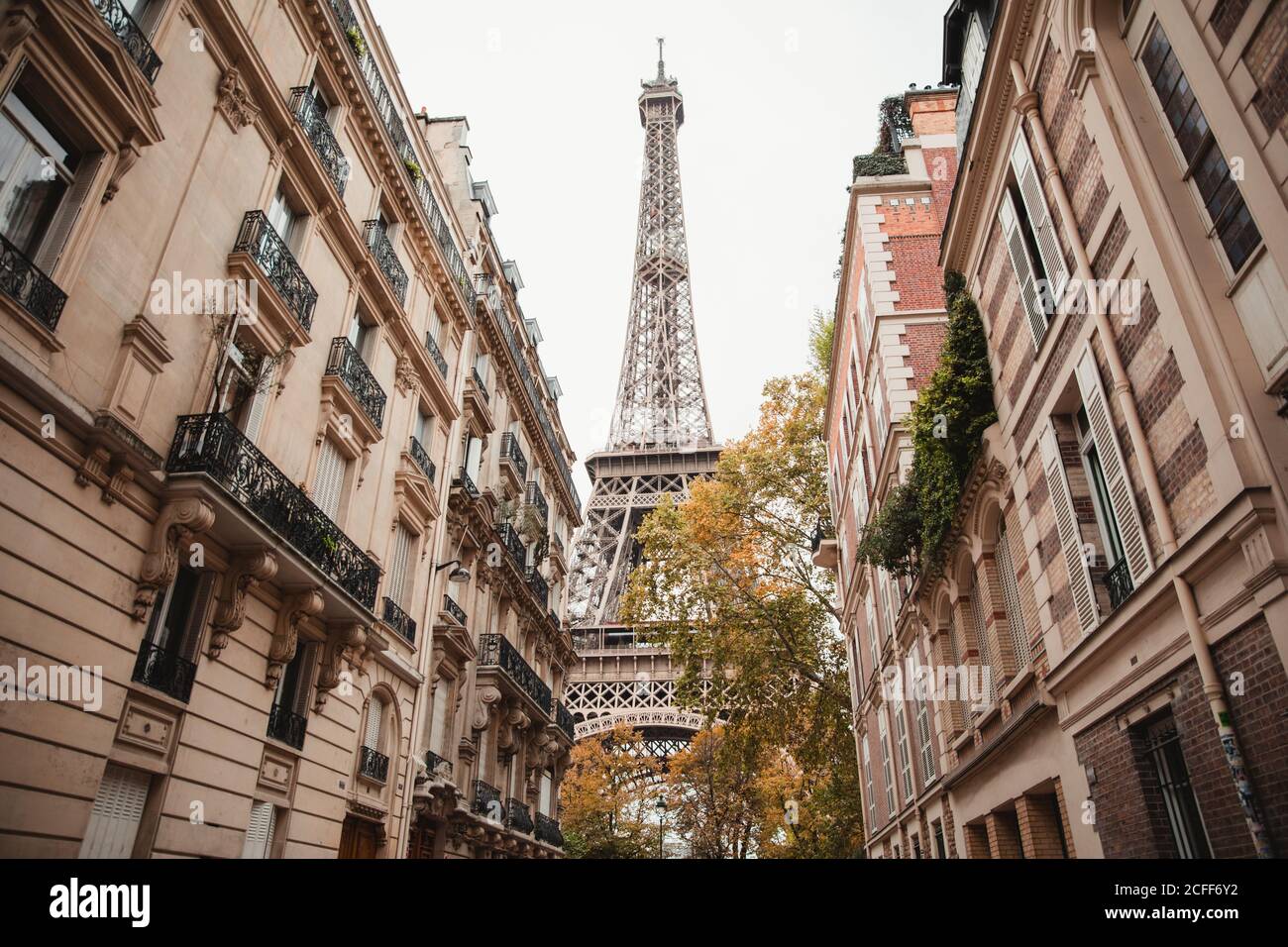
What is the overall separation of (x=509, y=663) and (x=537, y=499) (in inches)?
311

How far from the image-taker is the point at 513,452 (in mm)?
27422

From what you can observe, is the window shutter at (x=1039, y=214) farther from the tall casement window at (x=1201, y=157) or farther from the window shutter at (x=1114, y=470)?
the tall casement window at (x=1201, y=157)

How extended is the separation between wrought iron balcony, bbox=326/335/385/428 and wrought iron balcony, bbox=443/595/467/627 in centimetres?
557

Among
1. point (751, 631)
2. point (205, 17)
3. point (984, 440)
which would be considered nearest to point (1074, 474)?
point (984, 440)

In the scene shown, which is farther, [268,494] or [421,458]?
[421,458]

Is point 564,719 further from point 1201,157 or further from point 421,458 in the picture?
point 1201,157

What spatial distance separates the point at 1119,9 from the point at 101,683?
42.9 feet

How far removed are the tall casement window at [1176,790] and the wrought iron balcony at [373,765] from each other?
13030 millimetres

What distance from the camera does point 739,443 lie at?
33.2 m

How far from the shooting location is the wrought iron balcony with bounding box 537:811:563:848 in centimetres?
2775

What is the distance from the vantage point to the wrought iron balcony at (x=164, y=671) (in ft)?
33.0

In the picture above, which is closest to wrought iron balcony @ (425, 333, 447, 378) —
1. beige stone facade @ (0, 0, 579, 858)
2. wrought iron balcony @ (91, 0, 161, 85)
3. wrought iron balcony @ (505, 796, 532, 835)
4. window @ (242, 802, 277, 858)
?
beige stone facade @ (0, 0, 579, 858)

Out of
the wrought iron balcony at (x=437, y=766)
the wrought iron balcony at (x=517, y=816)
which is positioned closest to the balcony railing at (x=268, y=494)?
the wrought iron balcony at (x=437, y=766)

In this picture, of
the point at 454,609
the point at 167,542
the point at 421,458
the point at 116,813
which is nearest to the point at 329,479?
the point at 421,458
